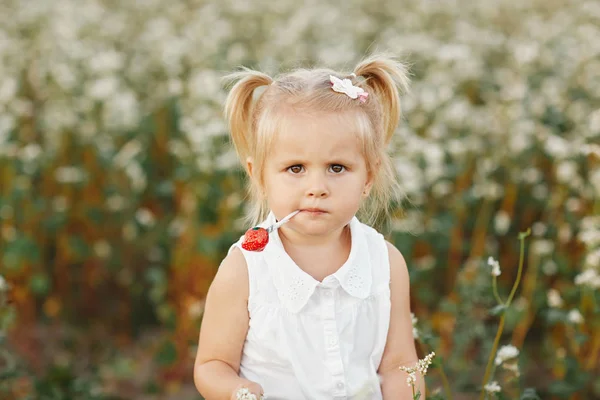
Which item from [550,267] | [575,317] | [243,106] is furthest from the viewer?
[550,267]

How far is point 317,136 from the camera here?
6.81 feet

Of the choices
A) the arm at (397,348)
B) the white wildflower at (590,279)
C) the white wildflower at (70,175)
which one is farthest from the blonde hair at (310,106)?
the white wildflower at (70,175)

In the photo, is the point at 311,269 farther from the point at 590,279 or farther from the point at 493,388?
the point at 590,279

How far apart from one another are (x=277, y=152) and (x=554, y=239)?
226 cm

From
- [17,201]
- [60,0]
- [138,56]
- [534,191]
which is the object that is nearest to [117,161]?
[17,201]

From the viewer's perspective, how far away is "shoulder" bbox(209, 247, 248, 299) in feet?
7.15

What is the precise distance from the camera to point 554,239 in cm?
404

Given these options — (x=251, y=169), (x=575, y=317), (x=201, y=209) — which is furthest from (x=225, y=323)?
(x=201, y=209)

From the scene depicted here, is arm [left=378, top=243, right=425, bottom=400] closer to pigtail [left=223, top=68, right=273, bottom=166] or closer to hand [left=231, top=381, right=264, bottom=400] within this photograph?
hand [left=231, top=381, right=264, bottom=400]

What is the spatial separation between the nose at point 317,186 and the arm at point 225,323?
27 cm

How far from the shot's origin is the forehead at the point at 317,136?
6.81 ft

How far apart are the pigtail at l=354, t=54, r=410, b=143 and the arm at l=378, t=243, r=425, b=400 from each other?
14.5 inches

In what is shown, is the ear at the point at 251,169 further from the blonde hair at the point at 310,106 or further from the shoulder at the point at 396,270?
the shoulder at the point at 396,270

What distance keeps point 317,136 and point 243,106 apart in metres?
0.29
